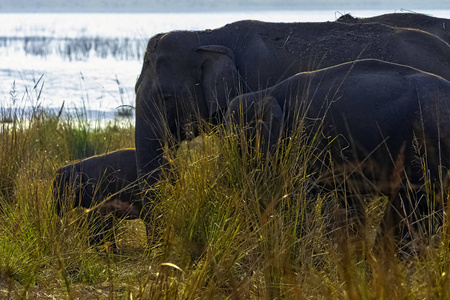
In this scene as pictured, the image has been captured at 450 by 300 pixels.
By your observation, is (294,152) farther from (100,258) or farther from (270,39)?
(270,39)

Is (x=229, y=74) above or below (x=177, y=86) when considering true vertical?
above

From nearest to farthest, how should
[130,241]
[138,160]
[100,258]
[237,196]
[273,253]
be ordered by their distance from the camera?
[273,253] → [237,196] → [100,258] → [130,241] → [138,160]

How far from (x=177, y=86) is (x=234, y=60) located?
1.85ft

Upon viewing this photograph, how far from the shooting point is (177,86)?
24.8ft

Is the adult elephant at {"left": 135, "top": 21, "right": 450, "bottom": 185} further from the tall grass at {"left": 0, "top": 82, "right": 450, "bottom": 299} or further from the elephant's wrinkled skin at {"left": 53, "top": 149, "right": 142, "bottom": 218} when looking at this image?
the tall grass at {"left": 0, "top": 82, "right": 450, "bottom": 299}

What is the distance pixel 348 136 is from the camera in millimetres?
5371

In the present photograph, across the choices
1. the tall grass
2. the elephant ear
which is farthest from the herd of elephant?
the tall grass

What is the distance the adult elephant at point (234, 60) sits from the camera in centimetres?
735

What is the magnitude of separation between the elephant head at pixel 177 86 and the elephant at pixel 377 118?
169 cm

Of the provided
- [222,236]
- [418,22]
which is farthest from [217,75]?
[222,236]

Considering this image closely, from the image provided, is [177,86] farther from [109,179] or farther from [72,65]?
[72,65]

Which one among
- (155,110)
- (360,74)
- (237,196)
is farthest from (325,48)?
(237,196)

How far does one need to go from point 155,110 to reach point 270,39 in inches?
49.2

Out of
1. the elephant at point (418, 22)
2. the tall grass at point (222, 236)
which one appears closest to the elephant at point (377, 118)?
the tall grass at point (222, 236)
